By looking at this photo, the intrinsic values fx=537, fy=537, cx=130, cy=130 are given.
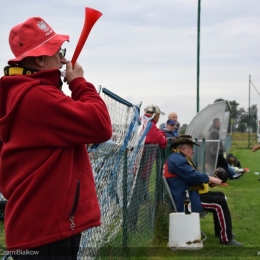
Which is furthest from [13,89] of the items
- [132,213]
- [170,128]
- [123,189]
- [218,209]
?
[170,128]

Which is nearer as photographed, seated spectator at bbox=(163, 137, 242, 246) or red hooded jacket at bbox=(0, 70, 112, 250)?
red hooded jacket at bbox=(0, 70, 112, 250)

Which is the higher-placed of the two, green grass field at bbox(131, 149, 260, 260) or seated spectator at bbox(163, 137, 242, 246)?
seated spectator at bbox(163, 137, 242, 246)

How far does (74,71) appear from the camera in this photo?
9.04ft

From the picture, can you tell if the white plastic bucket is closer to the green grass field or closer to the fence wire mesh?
the green grass field

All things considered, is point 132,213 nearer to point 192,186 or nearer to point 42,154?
point 192,186

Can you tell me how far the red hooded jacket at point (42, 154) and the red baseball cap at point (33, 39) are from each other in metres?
0.13

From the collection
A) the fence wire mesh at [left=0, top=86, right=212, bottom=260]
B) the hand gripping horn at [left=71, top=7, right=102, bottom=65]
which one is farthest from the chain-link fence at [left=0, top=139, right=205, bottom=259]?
the hand gripping horn at [left=71, top=7, right=102, bottom=65]

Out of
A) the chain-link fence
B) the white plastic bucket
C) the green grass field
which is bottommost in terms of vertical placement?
the green grass field

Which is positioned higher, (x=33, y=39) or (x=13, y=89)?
(x=33, y=39)

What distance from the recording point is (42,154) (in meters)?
2.56

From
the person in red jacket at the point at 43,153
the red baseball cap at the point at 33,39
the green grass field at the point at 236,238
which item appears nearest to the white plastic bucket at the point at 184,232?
the green grass field at the point at 236,238

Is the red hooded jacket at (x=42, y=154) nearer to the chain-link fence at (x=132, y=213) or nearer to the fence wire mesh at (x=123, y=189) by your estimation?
the fence wire mesh at (x=123, y=189)

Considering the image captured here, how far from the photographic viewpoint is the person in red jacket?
99.7 inches

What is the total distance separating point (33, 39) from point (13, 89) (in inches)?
11.6
